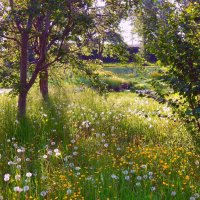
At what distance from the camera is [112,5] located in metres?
7.15

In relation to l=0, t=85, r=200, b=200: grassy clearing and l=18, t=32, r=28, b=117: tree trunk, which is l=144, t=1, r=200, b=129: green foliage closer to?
l=0, t=85, r=200, b=200: grassy clearing

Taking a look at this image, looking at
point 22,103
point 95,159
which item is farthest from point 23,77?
point 95,159

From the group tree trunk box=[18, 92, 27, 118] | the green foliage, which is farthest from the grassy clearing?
the green foliage

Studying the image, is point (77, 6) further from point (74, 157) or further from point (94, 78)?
point (74, 157)

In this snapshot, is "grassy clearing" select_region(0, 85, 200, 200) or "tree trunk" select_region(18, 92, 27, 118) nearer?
"grassy clearing" select_region(0, 85, 200, 200)

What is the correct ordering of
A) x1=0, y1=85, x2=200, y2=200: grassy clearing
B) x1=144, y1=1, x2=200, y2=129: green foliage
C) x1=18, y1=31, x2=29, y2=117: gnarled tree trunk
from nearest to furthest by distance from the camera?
x1=0, y1=85, x2=200, y2=200: grassy clearing
x1=144, y1=1, x2=200, y2=129: green foliage
x1=18, y1=31, x2=29, y2=117: gnarled tree trunk

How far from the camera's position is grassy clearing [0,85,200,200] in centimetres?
377

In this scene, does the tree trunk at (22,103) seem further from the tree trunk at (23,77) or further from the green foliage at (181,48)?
the green foliage at (181,48)

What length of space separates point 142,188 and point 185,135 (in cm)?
224

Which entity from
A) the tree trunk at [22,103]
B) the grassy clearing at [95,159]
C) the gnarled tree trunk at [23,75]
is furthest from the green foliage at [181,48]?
the tree trunk at [22,103]

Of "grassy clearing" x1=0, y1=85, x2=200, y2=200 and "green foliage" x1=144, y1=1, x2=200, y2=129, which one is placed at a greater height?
"green foliage" x1=144, y1=1, x2=200, y2=129

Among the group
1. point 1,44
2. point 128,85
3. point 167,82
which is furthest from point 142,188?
point 128,85

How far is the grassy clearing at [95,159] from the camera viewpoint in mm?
3771

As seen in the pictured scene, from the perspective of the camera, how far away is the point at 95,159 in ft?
15.6
